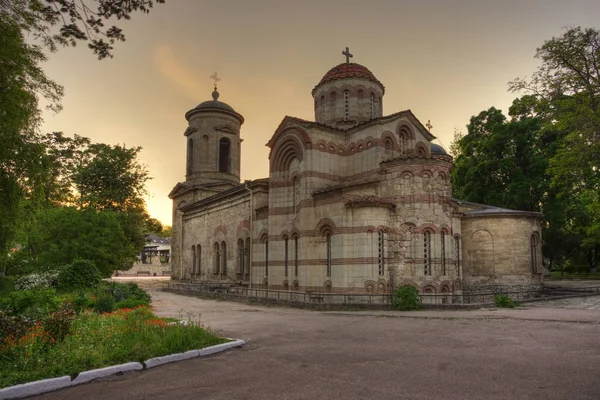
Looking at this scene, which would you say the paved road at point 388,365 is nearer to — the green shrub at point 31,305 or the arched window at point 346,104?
the green shrub at point 31,305

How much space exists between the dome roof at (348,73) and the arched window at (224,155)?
48.4ft

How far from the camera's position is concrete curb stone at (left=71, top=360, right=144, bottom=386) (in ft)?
22.6

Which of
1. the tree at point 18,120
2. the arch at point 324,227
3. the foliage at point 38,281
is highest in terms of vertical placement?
the tree at point 18,120

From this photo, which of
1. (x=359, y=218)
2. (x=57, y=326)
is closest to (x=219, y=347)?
(x=57, y=326)

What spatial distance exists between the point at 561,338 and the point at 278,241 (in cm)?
1537

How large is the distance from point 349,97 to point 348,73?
59.4 inches

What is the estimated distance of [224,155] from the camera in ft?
126

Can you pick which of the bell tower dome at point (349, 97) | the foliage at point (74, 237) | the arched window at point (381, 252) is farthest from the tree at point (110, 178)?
the arched window at point (381, 252)

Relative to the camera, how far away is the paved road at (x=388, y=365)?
6.34 metres

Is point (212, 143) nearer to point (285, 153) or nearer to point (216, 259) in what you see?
point (216, 259)

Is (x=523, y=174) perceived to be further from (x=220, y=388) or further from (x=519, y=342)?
(x=220, y=388)

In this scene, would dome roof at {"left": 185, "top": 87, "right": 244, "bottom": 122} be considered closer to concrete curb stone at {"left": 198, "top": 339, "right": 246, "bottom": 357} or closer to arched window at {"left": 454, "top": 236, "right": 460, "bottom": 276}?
arched window at {"left": 454, "top": 236, "right": 460, "bottom": 276}

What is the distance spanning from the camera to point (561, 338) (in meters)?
10.3

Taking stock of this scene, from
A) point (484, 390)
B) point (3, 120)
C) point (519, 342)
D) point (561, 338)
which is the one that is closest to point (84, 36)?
point (3, 120)
